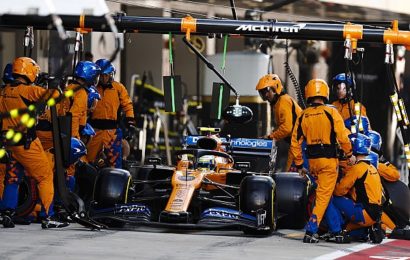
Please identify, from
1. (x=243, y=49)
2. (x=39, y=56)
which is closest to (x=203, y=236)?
(x=39, y=56)

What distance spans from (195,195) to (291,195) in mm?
1292

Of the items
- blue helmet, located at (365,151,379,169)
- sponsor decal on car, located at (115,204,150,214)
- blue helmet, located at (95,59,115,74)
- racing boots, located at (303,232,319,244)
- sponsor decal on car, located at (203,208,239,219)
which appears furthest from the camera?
blue helmet, located at (95,59,115,74)

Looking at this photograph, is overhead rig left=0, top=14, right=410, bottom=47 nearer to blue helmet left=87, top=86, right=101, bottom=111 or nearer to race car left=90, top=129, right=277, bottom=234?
race car left=90, top=129, right=277, bottom=234

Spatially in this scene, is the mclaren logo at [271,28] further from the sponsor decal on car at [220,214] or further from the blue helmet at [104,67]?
→ the blue helmet at [104,67]

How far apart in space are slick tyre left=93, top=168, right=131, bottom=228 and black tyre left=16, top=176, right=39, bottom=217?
786 millimetres

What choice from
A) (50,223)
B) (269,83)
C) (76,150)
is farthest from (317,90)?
(50,223)

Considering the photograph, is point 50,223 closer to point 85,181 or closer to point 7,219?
point 7,219

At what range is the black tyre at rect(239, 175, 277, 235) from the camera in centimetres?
1463

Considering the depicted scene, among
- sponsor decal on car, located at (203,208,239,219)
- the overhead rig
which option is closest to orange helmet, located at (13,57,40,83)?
the overhead rig

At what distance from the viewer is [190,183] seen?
586 inches

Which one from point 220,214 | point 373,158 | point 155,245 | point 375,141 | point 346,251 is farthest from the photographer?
point 375,141

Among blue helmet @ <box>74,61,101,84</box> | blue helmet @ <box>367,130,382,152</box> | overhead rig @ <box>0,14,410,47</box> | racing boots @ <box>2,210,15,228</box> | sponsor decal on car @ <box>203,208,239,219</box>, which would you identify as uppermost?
overhead rig @ <box>0,14,410,47</box>

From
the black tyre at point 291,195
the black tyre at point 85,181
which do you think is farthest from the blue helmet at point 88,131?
the black tyre at point 291,195

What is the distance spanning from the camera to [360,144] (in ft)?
48.2
